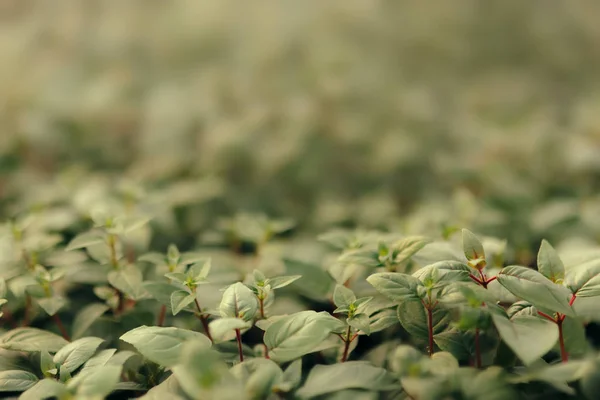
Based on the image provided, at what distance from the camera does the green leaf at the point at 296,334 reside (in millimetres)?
645

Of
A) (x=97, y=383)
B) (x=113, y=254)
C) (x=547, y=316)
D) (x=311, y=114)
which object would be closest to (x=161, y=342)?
(x=97, y=383)

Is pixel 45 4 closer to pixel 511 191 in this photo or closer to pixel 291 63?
pixel 291 63

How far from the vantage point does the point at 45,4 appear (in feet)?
7.30

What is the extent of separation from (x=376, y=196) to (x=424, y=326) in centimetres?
85

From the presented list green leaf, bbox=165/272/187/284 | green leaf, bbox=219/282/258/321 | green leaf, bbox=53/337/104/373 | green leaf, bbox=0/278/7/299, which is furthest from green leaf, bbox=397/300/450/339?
green leaf, bbox=0/278/7/299

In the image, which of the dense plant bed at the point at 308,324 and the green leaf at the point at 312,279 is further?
the green leaf at the point at 312,279

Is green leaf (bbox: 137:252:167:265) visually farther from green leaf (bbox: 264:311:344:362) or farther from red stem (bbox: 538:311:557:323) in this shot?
red stem (bbox: 538:311:557:323)

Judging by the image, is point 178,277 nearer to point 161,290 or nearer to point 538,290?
point 161,290

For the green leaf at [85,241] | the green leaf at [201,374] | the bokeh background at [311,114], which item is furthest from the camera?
the bokeh background at [311,114]

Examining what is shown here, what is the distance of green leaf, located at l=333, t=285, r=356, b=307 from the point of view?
2.38ft

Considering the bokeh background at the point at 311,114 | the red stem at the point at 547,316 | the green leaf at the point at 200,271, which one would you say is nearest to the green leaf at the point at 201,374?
the green leaf at the point at 200,271

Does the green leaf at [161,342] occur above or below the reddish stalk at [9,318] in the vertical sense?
above

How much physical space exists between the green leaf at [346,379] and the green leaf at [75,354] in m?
0.31

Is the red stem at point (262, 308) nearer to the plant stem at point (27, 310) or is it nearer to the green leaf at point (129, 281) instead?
the green leaf at point (129, 281)
